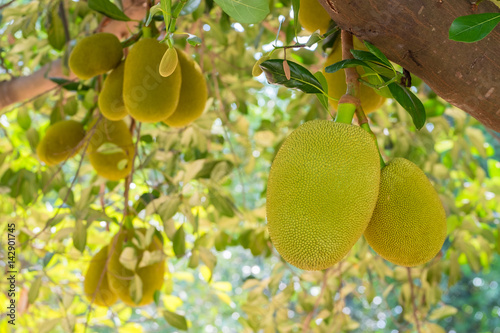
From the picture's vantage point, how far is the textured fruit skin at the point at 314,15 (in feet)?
2.88

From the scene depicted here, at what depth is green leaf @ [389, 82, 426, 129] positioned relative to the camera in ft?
2.18

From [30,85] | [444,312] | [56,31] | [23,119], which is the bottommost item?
[444,312]

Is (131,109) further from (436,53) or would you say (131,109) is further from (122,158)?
(436,53)

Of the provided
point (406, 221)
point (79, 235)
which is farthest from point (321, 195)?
point (79, 235)

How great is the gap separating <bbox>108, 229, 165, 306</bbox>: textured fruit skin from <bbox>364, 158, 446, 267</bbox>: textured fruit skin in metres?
0.68

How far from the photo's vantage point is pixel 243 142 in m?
1.65

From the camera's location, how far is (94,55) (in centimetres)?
99

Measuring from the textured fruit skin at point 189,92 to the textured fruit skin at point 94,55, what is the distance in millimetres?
143

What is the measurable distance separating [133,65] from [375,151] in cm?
51

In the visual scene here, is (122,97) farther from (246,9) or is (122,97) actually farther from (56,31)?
(246,9)

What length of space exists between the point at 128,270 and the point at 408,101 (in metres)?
0.81

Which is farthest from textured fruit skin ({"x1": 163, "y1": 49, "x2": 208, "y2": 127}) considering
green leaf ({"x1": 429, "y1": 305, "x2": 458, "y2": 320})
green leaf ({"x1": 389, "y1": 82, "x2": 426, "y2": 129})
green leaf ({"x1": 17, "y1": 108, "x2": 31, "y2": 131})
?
green leaf ({"x1": 429, "y1": 305, "x2": 458, "y2": 320})

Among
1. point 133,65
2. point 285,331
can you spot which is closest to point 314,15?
point 133,65

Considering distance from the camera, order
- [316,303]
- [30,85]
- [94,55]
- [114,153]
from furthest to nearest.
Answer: [316,303]
[30,85]
[114,153]
[94,55]
